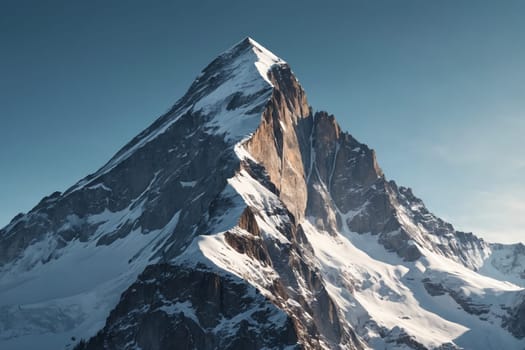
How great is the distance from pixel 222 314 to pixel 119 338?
909 inches

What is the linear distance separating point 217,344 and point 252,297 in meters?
12.7

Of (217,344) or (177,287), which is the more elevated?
(177,287)

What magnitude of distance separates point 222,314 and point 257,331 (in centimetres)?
792

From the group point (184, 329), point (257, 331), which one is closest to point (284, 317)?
point (257, 331)

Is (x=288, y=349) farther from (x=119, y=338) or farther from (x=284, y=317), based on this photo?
(x=119, y=338)

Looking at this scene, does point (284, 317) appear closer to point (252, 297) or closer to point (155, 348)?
point (252, 297)

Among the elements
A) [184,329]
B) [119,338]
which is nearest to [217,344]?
[184,329]

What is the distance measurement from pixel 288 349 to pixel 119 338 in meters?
35.6

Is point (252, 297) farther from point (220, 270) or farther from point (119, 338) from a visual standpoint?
point (119, 338)

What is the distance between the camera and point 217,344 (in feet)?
611

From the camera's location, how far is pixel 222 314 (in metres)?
192

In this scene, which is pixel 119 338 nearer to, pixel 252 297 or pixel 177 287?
pixel 177 287

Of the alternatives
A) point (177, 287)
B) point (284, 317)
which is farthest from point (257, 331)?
point (177, 287)

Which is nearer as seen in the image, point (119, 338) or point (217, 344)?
point (217, 344)
